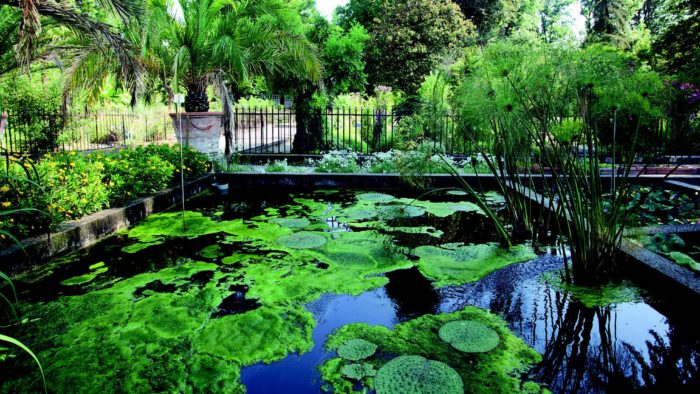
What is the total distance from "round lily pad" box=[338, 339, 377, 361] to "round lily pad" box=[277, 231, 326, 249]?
7.47 feet

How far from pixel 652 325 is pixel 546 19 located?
48.8 metres

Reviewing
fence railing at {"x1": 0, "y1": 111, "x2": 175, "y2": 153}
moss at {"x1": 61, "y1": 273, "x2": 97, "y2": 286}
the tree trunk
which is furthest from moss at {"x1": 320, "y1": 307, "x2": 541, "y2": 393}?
fence railing at {"x1": 0, "y1": 111, "x2": 175, "y2": 153}

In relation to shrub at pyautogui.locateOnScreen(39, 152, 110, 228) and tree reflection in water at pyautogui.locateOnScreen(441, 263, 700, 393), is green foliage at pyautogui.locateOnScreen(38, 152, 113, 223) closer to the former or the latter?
shrub at pyautogui.locateOnScreen(39, 152, 110, 228)

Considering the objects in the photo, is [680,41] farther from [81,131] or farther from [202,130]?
[81,131]

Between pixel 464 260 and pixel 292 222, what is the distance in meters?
2.58

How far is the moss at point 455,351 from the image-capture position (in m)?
2.68

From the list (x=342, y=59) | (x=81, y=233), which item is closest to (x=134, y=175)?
(x=81, y=233)

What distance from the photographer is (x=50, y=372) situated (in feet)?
8.98

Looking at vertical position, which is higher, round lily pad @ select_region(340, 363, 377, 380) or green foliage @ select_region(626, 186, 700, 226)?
green foliage @ select_region(626, 186, 700, 226)

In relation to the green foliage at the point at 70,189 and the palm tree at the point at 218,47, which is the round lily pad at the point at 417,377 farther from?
the palm tree at the point at 218,47

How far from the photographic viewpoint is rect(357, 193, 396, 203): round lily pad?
27.4ft

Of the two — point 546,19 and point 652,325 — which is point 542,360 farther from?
point 546,19

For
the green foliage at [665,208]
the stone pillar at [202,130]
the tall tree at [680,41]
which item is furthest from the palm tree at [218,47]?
the tall tree at [680,41]

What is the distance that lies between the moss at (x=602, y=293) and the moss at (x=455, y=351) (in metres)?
0.86
